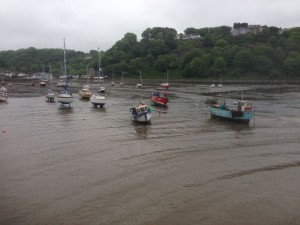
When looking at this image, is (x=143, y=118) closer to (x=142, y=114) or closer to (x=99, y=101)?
(x=142, y=114)

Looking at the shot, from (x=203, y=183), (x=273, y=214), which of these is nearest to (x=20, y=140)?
(x=203, y=183)

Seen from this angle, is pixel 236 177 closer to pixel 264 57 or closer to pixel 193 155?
pixel 193 155

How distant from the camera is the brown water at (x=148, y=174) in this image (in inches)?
740

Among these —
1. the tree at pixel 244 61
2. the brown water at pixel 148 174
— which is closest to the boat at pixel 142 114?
the brown water at pixel 148 174

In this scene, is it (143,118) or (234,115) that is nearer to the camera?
(143,118)

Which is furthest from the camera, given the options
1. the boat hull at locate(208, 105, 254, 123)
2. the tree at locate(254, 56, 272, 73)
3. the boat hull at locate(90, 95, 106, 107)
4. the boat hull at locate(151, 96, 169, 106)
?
the tree at locate(254, 56, 272, 73)

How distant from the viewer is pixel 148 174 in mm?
25203

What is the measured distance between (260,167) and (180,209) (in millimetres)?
10587

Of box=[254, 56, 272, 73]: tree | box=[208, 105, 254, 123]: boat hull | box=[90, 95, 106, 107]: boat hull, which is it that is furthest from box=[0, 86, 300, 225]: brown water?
box=[254, 56, 272, 73]: tree

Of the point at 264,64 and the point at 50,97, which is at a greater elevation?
the point at 264,64

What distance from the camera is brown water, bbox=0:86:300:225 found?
18.8 meters

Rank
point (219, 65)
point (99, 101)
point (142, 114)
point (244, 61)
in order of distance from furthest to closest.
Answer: point (219, 65) < point (244, 61) < point (99, 101) < point (142, 114)

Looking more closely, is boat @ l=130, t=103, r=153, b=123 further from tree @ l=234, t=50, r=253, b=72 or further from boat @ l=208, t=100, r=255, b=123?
tree @ l=234, t=50, r=253, b=72

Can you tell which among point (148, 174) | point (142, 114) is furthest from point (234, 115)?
point (148, 174)
